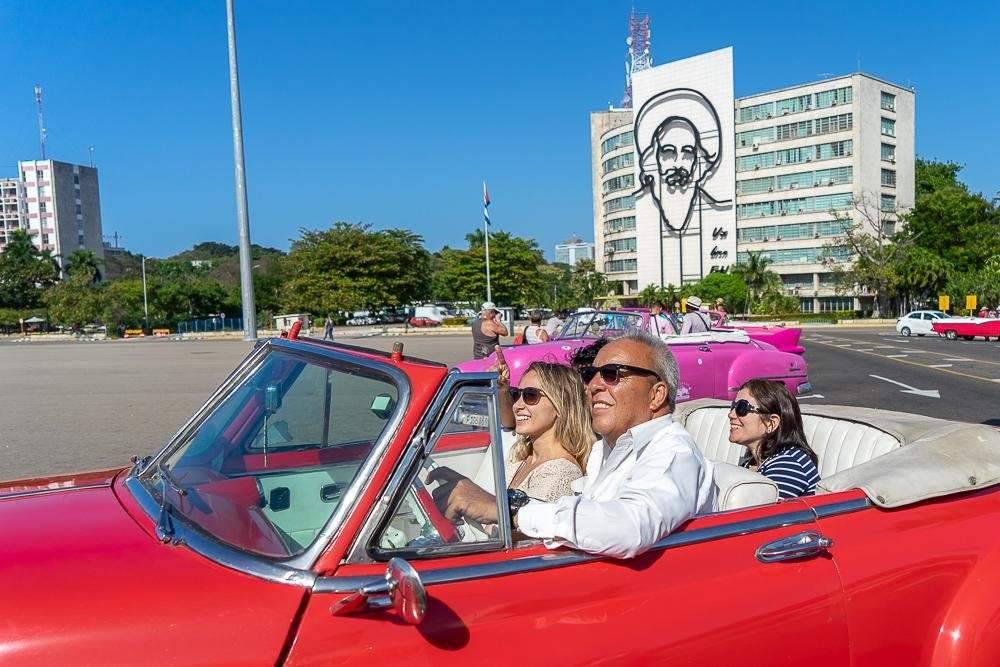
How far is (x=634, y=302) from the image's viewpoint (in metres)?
78.9

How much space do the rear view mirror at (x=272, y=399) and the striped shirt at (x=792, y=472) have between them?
1.97 m

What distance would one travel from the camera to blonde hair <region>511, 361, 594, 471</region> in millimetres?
3293

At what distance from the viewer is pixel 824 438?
3.54 meters

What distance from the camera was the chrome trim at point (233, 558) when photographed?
68.6 inches

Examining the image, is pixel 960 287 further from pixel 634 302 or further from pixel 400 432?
pixel 400 432

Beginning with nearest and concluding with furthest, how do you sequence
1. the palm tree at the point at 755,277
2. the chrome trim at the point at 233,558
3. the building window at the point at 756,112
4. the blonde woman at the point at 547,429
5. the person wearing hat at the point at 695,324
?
the chrome trim at the point at 233,558, the blonde woman at the point at 547,429, the person wearing hat at the point at 695,324, the palm tree at the point at 755,277, the building window at the point at 756,112

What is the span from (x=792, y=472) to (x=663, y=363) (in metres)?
0.94

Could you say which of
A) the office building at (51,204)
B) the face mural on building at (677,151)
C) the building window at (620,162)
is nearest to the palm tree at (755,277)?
the face mural on building at (677,151)

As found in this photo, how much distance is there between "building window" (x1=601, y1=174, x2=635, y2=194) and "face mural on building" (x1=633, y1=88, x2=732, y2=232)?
13.0ft

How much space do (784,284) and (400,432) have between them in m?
73.1

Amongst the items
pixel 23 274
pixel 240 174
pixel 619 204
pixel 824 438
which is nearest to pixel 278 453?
pixel 824 438

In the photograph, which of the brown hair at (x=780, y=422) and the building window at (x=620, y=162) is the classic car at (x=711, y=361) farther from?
the building window at (x=620, y=162)

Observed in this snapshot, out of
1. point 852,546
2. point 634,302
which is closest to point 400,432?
point 852,546

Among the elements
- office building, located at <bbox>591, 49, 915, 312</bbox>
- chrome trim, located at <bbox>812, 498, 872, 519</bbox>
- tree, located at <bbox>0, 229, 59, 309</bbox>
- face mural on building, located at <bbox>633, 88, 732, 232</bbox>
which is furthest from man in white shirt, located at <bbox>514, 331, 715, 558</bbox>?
tree, located at <bbox>0, 229, 59, 309</bbox>
